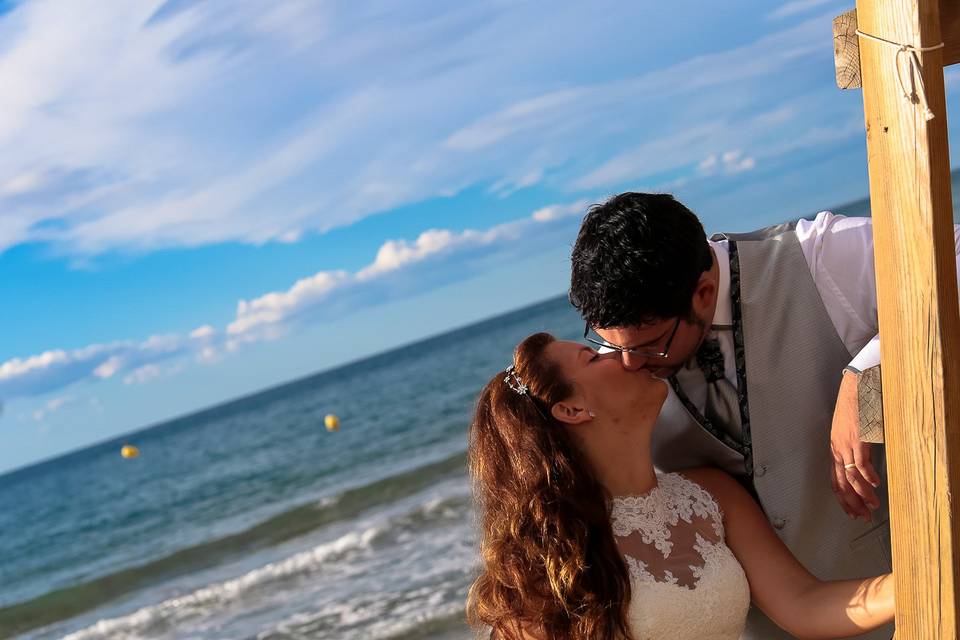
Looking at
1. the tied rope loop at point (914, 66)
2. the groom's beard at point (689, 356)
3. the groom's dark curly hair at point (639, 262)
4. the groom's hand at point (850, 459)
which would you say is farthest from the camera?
the groom's beard at point (689, 356)

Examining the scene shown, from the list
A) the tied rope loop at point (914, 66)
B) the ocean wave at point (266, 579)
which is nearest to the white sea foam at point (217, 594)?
the ocean wave at point (266, 579)

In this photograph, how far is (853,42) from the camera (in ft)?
5.59

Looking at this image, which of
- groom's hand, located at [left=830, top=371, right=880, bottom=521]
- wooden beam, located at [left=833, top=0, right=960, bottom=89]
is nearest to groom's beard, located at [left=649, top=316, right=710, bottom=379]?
groom's hand, located at [left=830, top=371, right=880, bottom=521]

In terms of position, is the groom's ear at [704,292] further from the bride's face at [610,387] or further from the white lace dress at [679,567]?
the white lace dress at [679,567]

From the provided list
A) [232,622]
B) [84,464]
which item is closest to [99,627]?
[232,622]

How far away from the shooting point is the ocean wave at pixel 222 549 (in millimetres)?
11805

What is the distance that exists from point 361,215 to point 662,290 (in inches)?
1726

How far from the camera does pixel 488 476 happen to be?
2.70 metres

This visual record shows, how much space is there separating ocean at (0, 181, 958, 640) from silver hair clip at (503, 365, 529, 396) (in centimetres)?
250

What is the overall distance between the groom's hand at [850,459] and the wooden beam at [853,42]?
824 millimetres

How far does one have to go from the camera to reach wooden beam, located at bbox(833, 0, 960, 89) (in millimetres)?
1614

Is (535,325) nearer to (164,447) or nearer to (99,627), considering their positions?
(164,447)

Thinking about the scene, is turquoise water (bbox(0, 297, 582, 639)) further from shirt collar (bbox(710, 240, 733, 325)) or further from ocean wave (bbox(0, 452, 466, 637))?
shirt collar (bbox(710, 240, 733, 325))

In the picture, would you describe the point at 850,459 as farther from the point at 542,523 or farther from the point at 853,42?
the point at 853,42
